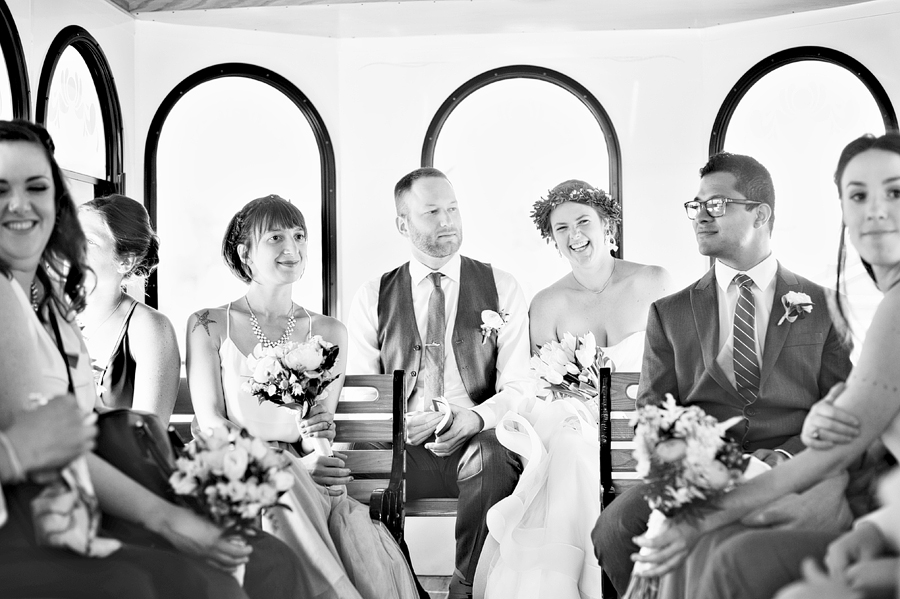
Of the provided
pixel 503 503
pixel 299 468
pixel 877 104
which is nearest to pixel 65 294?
pixel 299 468

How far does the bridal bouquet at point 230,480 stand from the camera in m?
2.42

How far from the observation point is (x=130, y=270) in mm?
4488

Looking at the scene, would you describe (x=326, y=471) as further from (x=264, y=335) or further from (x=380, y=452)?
(x=264, y=335)

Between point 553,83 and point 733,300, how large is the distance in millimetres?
3604

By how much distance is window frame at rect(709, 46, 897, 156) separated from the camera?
625cm

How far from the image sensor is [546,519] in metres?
4.15

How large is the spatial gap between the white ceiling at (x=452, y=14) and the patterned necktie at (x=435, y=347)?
233cm

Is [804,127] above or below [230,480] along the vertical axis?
above

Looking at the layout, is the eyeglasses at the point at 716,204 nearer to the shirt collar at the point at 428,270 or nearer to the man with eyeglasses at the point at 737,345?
the man with eyeglasses at the point at 737,345

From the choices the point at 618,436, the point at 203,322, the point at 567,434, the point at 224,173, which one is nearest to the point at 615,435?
the point at 618,436

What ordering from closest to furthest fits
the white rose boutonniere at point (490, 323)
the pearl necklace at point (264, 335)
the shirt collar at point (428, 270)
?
the pearl necklace at point (264, 335) → the white rose boutonniere at point (490, 323) → the shirt collar at point (428, 270)

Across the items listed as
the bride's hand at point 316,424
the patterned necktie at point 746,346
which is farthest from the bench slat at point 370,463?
the patterned necktie at point 746,346

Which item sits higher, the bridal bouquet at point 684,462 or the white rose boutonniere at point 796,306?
the white rose boutonniere at point 796,306

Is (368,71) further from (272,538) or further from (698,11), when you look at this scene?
(272,538)
